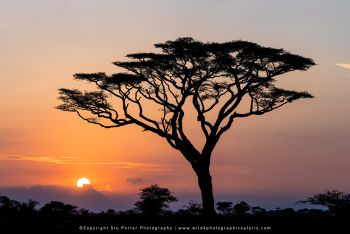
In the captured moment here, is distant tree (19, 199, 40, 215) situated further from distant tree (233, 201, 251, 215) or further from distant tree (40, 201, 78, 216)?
distant tree (233, 201, 251, 215)

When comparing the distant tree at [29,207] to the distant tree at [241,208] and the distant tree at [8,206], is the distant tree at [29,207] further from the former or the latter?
the distant tree at [241,208]

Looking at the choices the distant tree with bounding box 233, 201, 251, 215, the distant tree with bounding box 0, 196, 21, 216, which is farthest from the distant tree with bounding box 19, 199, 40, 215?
the distant tree with bounding box 233, 201, 251, 215

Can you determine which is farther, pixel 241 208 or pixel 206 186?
pixel 241 208

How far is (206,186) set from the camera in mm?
41719

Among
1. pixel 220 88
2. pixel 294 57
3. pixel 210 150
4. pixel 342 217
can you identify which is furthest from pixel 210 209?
pixel 342 217

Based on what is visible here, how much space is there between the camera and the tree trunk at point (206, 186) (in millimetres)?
41625

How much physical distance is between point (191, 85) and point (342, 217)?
60.4 ft

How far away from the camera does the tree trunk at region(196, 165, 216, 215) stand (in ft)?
137

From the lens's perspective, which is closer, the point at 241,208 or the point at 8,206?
the point at 8,206

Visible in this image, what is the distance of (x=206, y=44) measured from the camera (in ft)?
143

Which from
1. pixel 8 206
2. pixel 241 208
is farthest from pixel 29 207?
pixel 241 208

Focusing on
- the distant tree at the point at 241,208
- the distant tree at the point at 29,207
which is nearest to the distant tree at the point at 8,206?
the distant tree at the point at 29,207

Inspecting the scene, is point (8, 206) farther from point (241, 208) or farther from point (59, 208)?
point (241, 208)

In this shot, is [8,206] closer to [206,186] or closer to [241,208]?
[206,186]
